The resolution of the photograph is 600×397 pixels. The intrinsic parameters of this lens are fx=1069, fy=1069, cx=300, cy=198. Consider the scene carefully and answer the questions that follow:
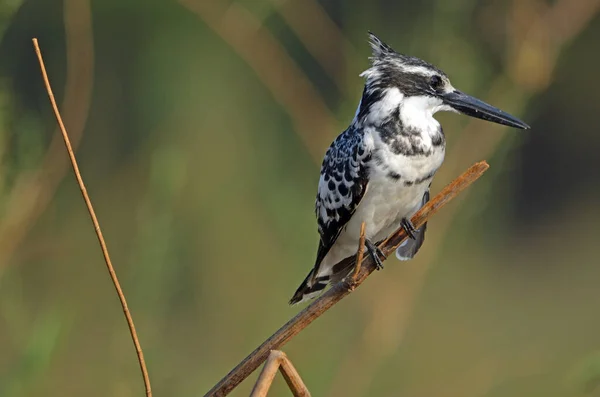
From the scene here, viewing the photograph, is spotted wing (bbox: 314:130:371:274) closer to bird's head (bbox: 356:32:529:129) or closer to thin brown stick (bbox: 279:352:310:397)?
bird's head (bbox: 356:32:529:129)

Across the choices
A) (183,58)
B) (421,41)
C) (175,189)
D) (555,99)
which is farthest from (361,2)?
(555,99)

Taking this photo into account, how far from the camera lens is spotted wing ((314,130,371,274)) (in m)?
1.96

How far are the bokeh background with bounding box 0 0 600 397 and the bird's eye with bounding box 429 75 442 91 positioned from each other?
9.7 inches

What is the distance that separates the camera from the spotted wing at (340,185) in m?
1.96

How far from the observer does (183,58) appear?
2918mm

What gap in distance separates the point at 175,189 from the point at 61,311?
0.33 m

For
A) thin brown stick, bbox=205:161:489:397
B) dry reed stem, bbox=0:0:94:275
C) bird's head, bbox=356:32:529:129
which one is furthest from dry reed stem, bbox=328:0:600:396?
thin brown stick, bbox=205:161:489:397

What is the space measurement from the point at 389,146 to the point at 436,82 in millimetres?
142

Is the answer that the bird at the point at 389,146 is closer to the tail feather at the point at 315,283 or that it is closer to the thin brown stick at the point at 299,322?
the tail feather at the point at 315,283

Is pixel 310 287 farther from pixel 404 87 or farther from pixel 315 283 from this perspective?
pixel 404 87

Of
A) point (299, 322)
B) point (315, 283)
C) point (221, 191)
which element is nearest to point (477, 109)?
point (315, 283)

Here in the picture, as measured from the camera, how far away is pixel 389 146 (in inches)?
75.5

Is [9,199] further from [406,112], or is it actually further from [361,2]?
[361,2]

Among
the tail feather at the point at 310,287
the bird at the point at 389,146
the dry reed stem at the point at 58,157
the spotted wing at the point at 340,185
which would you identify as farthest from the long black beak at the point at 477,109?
the dry reed stem at the point at 58,157
